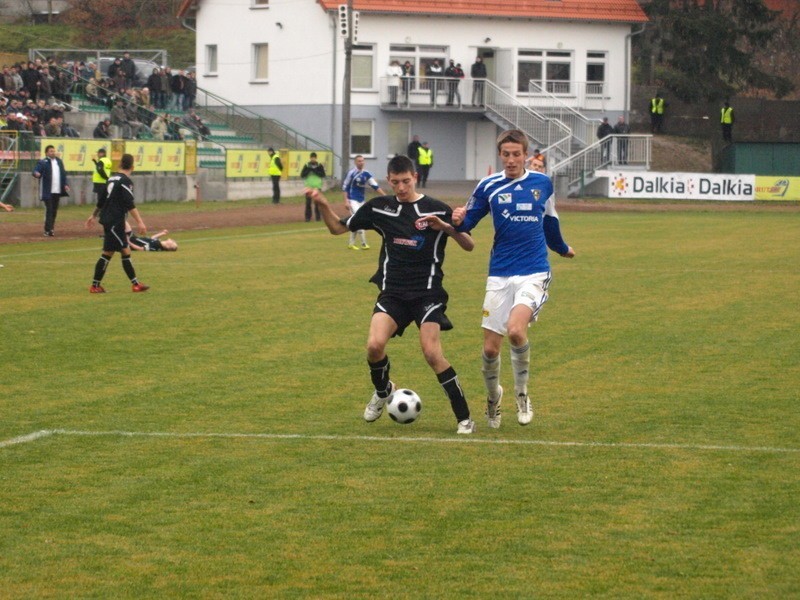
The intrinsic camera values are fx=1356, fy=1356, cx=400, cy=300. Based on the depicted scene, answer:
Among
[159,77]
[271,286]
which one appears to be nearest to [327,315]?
[271,286]

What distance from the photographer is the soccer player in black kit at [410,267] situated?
9234 millimetres

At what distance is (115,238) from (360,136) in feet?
136

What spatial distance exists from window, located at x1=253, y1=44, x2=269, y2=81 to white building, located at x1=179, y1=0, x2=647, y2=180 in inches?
2.1

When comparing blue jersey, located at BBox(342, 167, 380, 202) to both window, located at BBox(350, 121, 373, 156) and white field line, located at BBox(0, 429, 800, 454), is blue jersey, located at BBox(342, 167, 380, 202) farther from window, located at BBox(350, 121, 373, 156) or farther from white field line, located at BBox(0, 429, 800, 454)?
window, located at BBox(350, 121, 373, 156)

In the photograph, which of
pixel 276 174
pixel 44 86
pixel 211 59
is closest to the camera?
pixel 44 86

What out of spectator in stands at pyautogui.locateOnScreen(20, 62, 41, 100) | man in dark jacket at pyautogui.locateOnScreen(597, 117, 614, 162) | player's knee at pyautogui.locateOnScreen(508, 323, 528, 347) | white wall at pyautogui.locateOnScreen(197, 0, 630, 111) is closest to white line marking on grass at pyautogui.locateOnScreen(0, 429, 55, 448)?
player's knee at pyautogui.locateOnScreen(508, 323, 528, 347)

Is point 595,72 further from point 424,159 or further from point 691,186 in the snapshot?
point 691,186

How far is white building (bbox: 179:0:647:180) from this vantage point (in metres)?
58.4

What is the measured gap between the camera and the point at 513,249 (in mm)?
9477

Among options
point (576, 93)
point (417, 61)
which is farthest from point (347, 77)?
point (576, 93)

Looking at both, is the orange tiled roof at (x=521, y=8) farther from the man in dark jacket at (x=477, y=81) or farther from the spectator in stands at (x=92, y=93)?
the spectator in stands at (x=92, y=93)

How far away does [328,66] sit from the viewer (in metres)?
57.7

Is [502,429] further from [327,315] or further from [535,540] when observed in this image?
[327,315]

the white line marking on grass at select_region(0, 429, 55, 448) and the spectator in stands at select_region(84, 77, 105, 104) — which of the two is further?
the spectator in stands at select_region(84, 77, 105, 104)
